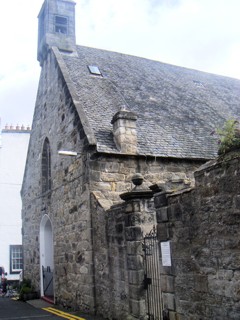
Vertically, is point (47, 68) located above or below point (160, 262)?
above

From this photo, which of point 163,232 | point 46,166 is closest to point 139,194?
point 163,232

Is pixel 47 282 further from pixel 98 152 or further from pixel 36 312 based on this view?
pixel 98 152

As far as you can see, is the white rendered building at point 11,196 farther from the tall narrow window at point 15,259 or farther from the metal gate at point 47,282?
the metal gate at point 47,282

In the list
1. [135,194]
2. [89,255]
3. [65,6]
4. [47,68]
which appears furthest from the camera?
[65,6]

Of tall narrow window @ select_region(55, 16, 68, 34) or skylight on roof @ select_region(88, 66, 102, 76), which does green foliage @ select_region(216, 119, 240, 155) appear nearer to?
skylight on roof @ select_region(88, 66, 102, 76)

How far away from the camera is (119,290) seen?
27.0 feet

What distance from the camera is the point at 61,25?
16.6 m

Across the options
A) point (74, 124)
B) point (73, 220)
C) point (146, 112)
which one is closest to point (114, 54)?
point (146, 112)

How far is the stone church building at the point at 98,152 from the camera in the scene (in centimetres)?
898

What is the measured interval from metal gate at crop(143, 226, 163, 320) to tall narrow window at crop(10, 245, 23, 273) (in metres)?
16.5

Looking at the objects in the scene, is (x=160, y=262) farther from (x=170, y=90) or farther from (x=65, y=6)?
(x=65, y=6)

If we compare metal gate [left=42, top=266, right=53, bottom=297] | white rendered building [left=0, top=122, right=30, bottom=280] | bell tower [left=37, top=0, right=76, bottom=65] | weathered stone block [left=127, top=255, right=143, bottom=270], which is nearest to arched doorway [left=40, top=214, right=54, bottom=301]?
metal gate [left=42, top=266, right=53, bottom=297]

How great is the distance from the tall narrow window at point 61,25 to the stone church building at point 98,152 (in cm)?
5

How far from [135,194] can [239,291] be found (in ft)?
11.1
